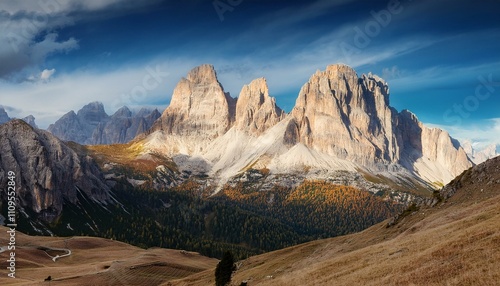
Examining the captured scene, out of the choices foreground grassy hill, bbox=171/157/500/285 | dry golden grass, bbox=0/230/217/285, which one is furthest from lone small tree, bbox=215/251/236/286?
dry golden grass, bbox=0/230/217/285

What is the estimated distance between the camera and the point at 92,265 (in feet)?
441

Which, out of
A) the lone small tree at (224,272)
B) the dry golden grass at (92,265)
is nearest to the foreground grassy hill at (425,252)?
the lone small tree at (224,272)

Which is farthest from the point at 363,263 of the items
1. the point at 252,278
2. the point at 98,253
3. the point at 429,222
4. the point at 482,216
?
the point at 98,253

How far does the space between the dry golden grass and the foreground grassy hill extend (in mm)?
26318

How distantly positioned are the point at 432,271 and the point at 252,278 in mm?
54637

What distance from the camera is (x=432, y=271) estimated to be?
105 ft

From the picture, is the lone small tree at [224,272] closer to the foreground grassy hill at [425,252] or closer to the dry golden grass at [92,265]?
the foreground grassy hill at [425,252]

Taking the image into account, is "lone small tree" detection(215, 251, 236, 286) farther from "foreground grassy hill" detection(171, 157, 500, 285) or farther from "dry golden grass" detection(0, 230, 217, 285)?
"dry golden grass" detection(0, 230, 217, 285)

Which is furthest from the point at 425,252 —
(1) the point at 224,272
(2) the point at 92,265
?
(2) the point at 92,265

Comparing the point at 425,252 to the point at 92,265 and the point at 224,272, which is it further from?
the point at 92,265

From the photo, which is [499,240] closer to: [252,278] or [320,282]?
[320,282]

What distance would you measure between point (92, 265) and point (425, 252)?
397 feet

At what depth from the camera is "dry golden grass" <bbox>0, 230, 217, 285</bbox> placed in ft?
370

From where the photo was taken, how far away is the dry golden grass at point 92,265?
11288cm
